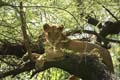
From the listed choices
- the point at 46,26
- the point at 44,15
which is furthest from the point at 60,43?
the point at 44,15

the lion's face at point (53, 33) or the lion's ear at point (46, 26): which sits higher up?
the lion's ear at point (46, 26)

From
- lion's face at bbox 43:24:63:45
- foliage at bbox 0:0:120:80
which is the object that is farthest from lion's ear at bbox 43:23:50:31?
foliage at bbox 0:0:120:80

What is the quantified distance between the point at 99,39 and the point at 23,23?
1.99 m

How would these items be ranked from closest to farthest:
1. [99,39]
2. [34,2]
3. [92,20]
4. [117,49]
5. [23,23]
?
1. [23,23]
2. [34,2]
3. [99,39]
4. [92,20]
5. [117,49]

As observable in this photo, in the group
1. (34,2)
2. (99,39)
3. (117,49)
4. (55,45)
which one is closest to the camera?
(55,45)

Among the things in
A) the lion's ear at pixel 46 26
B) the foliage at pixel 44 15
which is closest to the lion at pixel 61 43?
the lion's ear at pixel 46 26

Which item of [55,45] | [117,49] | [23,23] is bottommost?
[117,49]

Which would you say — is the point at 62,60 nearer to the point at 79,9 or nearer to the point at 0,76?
the point at 0,76

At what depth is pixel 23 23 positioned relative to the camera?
3.15 meters

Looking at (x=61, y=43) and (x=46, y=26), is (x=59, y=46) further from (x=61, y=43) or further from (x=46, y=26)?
(x=46, y=26)

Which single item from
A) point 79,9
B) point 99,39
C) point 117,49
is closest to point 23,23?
point 79,9

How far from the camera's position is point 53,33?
11.7ft

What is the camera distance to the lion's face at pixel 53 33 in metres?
3.56

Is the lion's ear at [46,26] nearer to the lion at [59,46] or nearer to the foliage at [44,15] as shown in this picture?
the lion at [59,46]
